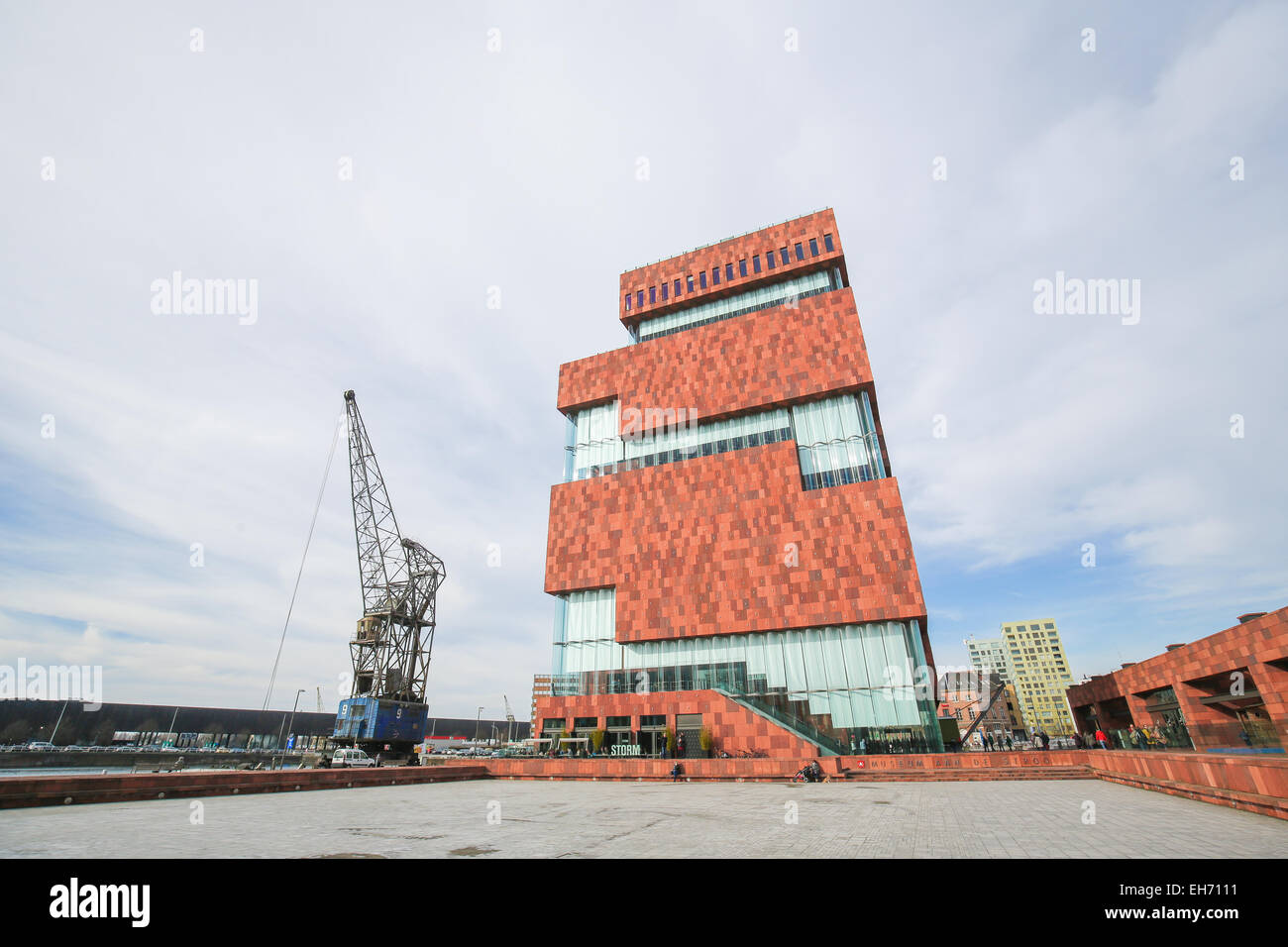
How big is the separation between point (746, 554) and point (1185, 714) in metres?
31.3

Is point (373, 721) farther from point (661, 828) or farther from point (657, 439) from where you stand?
point (661, 828)

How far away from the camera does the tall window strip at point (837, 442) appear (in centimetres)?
5106

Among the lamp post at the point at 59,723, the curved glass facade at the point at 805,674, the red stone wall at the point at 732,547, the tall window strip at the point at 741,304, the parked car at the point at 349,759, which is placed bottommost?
the lamp post at the point at 59,723

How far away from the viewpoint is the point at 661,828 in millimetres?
13289

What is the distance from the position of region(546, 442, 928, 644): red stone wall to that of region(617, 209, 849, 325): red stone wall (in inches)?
923

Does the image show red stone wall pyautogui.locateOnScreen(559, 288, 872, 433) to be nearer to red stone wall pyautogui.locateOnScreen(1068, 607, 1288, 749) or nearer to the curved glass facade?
the curved glass facade

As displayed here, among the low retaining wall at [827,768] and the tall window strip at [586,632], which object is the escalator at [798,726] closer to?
the low retaining wall at [827,768]

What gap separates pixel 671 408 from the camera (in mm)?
60625

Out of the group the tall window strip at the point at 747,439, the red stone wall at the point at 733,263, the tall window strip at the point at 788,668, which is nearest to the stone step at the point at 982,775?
the tall window strip at the point at 788,668

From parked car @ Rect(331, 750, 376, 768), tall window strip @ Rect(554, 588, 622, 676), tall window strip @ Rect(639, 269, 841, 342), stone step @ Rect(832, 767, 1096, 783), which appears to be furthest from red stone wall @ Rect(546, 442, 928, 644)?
parked car @ Rect(331, 750, 376, 768)

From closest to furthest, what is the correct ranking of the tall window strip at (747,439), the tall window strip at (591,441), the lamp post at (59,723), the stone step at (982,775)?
the stone step at (982,775) → the tall window strip at (747,439) → the tall window strip at (591,441) → the lamp post at (59,723)

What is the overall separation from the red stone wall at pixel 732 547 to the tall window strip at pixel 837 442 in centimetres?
248

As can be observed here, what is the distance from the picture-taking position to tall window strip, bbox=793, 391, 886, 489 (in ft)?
168
